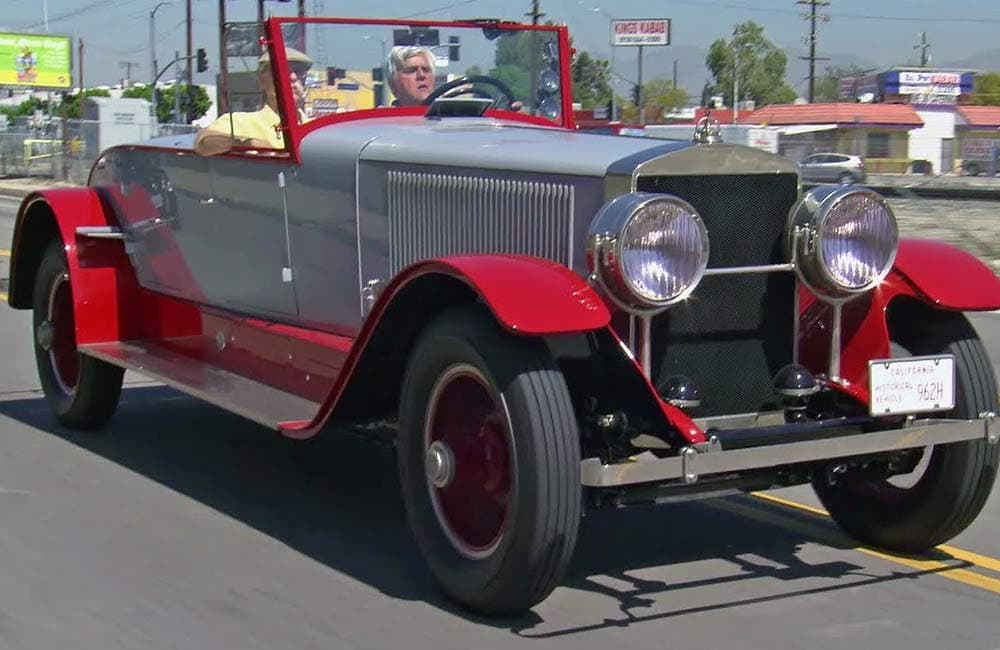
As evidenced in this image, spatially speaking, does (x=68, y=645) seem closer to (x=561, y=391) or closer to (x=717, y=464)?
(x=561, y=391)

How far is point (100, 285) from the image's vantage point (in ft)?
23.5

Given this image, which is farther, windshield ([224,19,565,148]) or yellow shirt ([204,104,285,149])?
windshield ([224,19,565,148])

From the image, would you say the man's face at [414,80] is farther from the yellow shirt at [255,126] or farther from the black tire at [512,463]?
the black tire at [512,463]

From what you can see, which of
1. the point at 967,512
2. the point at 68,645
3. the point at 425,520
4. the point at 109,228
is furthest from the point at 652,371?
the point at 109,228

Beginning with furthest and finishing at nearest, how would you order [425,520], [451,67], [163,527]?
[451,67]
[163,527]
[425,520]

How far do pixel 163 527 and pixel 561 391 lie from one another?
6.71ft

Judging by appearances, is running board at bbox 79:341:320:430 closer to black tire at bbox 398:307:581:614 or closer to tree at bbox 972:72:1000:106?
black tire at bbox 398:307:581:614

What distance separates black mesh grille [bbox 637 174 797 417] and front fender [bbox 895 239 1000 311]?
457mm

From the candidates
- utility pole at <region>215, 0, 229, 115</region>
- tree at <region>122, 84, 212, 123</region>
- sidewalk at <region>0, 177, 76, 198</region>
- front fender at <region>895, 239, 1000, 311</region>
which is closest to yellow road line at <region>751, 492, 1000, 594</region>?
front fender at <region>895, 239, 1000, 311</region>

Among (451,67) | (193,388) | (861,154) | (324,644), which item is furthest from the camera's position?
(861,154)

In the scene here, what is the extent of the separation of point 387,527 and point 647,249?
178 cm

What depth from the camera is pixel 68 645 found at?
416cm

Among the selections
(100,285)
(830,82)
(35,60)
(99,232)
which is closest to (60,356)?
(100,285)

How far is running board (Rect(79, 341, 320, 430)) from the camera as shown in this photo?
546cm
